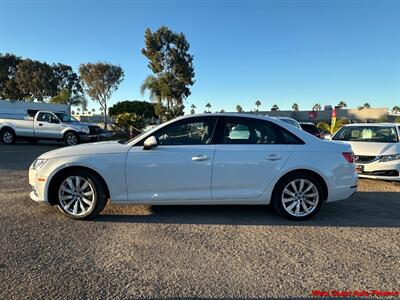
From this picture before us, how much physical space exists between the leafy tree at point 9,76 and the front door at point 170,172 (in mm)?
57509

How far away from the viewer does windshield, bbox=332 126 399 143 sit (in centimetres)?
916

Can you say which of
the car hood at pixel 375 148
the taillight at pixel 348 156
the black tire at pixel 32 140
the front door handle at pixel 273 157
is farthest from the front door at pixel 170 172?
the black tire at pixel 32 140

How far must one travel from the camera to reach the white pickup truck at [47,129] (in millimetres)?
18297

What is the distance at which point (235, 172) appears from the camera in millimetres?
5184

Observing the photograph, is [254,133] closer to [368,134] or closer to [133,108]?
[368,134]

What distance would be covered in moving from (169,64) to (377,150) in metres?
32.3

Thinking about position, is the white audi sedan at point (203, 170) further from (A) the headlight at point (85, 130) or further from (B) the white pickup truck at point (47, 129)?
(B) the white pickup truck at point (47, 129)

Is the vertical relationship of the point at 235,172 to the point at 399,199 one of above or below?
above

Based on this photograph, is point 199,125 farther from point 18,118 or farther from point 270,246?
point 18,118

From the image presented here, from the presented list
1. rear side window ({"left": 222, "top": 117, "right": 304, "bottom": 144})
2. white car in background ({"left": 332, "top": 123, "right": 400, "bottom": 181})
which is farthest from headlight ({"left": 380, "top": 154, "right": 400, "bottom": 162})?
rear side window ({"left": 222, "top": 117, "right": 304, "bottom": 144})

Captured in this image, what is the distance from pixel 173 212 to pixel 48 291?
274 cm

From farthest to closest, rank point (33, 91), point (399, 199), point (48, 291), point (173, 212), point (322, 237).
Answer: point (33, 91), point (399, 199), point (173, 212), point (322, 237), point (48, 291)

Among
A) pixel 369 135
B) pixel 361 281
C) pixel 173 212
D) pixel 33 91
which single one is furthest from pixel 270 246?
pixel 33 91

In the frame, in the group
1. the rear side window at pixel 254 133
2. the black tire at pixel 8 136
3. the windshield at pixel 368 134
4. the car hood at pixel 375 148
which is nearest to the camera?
the rear side window at pixel 254 133
